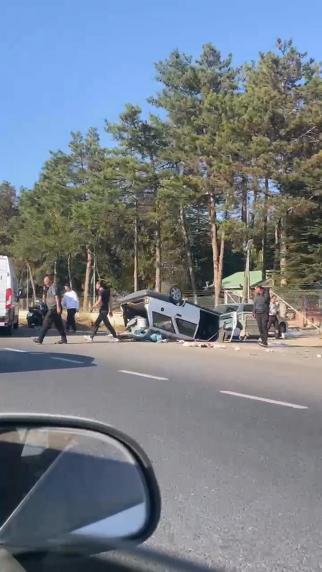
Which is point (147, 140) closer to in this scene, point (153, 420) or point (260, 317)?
point (260, 317)

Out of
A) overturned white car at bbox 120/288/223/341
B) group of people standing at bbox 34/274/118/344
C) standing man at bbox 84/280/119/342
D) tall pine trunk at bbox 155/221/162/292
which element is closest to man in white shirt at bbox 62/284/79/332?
group of people standing at bbox 34/274/118/344

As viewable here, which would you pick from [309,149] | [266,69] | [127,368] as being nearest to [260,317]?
[127,368]

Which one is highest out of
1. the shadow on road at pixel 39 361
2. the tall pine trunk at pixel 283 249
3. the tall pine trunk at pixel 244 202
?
the tall pine trunk at pixel 244 202

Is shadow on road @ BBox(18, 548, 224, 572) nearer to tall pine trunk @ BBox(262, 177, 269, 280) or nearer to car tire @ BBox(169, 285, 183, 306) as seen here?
car tire @ BBox(169, 285, 183, 306)

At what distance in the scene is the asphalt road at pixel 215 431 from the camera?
4059mm

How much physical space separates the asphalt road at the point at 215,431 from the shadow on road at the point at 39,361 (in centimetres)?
2

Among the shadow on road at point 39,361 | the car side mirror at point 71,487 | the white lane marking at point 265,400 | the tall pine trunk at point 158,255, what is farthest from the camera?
the tall pine trunk at point 158,255

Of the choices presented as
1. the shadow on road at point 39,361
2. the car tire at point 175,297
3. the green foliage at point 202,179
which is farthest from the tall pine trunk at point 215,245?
the shadow on road at point 39,361

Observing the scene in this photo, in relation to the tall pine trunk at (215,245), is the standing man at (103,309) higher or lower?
lower

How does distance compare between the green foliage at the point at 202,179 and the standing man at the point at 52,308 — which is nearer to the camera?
the standing man at the point at 52,308

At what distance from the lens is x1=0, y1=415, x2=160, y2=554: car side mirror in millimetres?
2631

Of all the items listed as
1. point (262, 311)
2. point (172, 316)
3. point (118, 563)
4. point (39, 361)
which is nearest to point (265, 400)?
point (39, 361)

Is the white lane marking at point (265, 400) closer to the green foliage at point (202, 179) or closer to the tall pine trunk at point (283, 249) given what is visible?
the green foliage at point (202, 179)

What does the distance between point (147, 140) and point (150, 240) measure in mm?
12171
